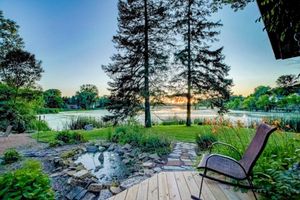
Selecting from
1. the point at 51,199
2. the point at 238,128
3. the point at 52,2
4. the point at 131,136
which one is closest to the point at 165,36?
the point at 52,2

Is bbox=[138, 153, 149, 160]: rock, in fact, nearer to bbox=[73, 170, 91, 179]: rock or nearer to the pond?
the pond

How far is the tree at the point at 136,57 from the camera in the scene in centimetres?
1170

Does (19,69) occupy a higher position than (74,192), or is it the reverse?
(19,69)

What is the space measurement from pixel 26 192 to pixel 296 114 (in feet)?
27.6

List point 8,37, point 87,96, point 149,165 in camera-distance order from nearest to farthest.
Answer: point 149,165
point 8,37
point 87,96

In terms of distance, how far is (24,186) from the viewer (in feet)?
6.26

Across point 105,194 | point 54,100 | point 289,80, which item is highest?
point 54,100

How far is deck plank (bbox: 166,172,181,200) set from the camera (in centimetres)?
275

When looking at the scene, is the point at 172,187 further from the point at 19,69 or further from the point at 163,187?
the point at 19,69

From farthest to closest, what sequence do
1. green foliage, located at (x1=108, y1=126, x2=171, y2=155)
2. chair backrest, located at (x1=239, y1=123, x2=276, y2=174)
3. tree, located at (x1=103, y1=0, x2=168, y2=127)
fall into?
tree, located at (x1=103, y1=0, x2=168, y2=127), green foliage, located at (x1=108, y1=126, x2=171, y2=155), chair backrest, located at (x1=239, y1=123, x2=276, y2=174)

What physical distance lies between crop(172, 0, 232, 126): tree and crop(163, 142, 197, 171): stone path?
19.4 feet

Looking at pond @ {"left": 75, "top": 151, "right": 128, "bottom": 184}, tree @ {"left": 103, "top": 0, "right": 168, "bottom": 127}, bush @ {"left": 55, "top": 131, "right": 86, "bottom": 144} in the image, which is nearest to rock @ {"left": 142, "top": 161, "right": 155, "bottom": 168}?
pond @ {"left": 75, "top": 151, "right": 128, "bottom": 184}

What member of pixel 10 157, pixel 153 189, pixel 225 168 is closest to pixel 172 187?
pixel 153 189

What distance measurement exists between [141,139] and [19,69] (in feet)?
39.5
